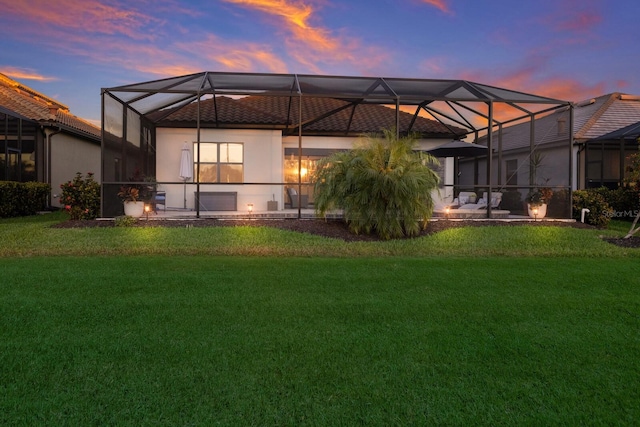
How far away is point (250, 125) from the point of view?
14453 millimetres

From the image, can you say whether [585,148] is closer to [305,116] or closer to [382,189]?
[305,116]

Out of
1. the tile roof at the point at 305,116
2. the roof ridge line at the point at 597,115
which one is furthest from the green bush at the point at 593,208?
the roof ridge line at the point at 597,115

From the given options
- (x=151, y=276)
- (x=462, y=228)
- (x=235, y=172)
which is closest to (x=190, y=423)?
(x=151, y=276)

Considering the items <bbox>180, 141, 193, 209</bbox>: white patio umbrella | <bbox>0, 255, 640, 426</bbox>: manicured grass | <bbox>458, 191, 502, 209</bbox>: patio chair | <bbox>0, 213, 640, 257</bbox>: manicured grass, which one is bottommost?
<bbox>0, 255, 640, 426</bbox>: manicured grass

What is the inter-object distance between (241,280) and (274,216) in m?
6.03

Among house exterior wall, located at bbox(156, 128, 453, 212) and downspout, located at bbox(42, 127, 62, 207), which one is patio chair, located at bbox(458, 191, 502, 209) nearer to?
house exterior wall, located at bbox(156, 128, 453, 212)

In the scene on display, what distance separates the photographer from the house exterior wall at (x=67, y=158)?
54.9 ft

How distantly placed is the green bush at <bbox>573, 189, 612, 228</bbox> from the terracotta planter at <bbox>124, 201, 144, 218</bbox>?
11.2 meters

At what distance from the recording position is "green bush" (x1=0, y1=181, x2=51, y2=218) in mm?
12680

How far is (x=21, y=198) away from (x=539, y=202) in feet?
49.1

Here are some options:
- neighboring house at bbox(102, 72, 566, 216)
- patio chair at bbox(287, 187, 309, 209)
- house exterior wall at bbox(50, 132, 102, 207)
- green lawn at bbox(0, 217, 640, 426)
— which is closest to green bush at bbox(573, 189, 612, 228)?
neighboring house at bbox(102, 72, 566, 216)

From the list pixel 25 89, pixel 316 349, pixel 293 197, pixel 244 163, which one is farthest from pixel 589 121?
pixel 25 89

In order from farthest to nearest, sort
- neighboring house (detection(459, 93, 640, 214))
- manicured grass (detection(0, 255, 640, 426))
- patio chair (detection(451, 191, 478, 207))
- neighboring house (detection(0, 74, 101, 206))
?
neighboring house (detection(459, 93, 640, 214)) < neighboring house (detection(0, 74, 101, 206)) < patio chair (detection(451, 191, 478, 207)) < manicured grass (detection(0, 255, 640, 426))

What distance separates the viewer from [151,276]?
5574 millimetres
